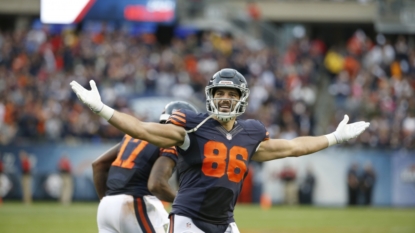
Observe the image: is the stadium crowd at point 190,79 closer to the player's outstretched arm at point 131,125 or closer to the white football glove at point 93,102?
the player's outstretched arm at point 131,125

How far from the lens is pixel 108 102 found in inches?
846

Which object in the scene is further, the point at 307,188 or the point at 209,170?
the point at 307,188

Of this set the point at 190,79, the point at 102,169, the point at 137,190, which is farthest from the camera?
the point at 190,79

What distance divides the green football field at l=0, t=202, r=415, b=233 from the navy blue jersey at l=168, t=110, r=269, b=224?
758 cm

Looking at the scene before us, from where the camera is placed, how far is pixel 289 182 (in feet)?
69.7

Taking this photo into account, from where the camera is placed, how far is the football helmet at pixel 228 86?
5.74 meters

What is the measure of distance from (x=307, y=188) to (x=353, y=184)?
4.21 ft

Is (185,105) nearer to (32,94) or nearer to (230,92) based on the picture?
(230,92)

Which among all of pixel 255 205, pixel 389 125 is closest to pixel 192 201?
pixel 255 205

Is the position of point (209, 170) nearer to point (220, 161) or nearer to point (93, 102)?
point (220, 161)

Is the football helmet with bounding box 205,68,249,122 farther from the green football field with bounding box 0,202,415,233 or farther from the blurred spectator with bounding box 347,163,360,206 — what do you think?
the blurred spectator with bounding box 347,163,360,206

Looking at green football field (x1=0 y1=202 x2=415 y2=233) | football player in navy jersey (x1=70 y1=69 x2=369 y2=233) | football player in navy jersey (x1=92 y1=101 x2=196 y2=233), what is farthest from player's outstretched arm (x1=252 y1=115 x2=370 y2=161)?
green football field (x1=0 y1=202 x2=415 y2=233)

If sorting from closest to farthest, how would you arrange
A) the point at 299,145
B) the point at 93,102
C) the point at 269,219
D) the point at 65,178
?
the point at 93,102
the point at 299,145
the point at 269,219
the point at 65,178


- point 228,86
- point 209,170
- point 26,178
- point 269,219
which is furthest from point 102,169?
point 26,178
